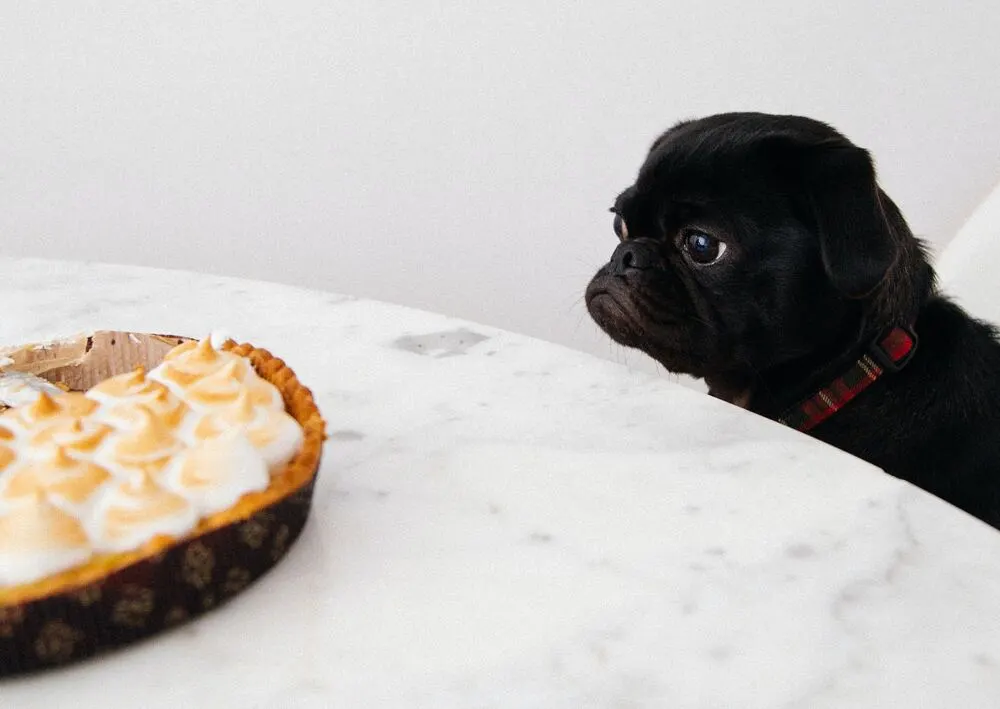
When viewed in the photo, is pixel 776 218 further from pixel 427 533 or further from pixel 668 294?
pixel 427 533

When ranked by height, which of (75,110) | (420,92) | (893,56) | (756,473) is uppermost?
(893,56)

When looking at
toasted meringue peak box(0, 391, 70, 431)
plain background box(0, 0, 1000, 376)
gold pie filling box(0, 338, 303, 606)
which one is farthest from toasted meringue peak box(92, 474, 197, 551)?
plain background box(0, 0, 1000, 376)

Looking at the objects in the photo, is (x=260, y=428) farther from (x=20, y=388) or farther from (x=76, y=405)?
(x=20, y=388)

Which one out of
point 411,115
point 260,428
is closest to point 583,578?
point 260,428

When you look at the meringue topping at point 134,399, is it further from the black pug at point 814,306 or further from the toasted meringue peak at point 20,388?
the black pug at point 814,306

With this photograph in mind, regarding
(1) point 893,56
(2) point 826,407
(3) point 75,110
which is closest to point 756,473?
(2) point 826,407

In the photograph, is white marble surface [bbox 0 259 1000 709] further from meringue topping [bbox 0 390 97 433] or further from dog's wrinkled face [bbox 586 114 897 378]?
dog's wrinkled face [bbox 586 114 897 378]
